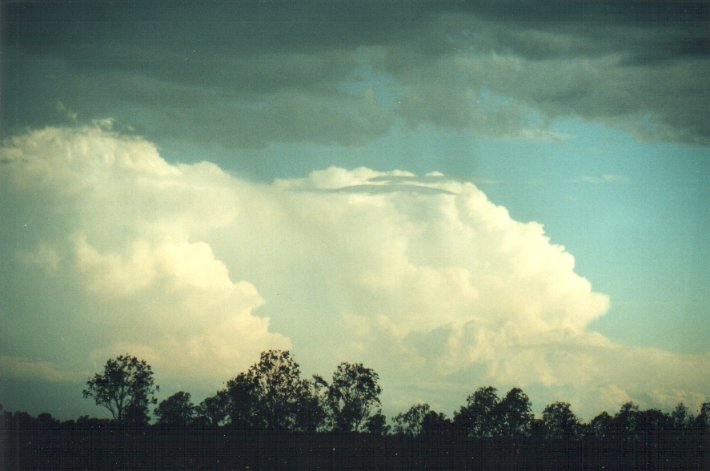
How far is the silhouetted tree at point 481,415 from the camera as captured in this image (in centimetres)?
11588

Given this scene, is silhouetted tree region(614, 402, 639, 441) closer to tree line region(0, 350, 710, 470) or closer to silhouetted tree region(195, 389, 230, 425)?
tree line region(0, 350, 710, 470)

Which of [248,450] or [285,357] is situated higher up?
[285,357]

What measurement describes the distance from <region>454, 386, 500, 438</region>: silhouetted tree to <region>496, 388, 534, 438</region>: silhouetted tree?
39.4 inches

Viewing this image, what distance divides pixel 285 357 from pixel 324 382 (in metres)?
8.33

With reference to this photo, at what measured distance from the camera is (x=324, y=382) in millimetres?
107312

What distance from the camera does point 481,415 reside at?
119m

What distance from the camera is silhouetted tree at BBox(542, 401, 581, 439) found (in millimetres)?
113750

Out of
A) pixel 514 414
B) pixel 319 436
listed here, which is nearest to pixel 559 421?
pixel 514 414

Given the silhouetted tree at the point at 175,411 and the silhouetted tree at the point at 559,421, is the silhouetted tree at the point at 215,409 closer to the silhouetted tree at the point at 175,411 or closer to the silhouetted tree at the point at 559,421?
the silhouetted tree at the point at 175,411

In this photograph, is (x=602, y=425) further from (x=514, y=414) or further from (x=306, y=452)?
(x=306, y=452)

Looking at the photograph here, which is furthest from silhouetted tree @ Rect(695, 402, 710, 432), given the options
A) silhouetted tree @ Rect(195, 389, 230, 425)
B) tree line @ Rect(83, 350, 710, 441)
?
silhouetted tree @ Rect(195, 389, 230, 425)

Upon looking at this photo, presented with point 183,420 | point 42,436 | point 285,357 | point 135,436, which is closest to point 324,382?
point 285,357

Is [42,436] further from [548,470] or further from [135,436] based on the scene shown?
→ [548,470]

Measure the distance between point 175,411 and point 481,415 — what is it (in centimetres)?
4767
